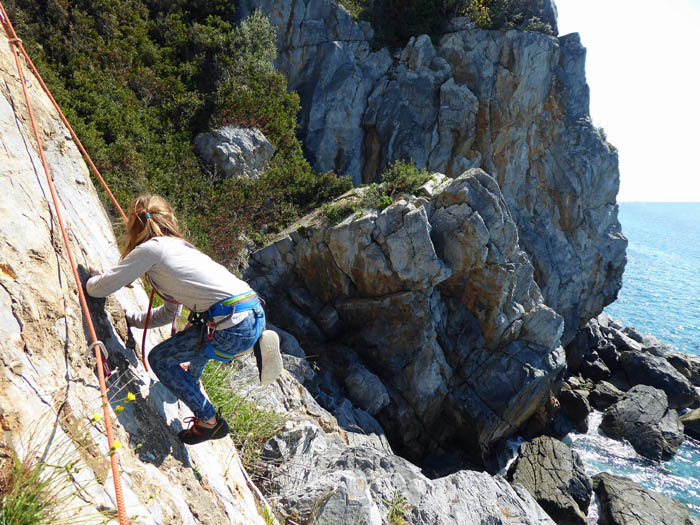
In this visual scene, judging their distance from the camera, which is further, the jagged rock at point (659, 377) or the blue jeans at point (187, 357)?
the jagged rock at point (659, 377)

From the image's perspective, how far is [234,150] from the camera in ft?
52.4

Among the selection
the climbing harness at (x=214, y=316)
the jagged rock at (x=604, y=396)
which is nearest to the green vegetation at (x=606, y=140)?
the jagged rock at (x=604, y=396)

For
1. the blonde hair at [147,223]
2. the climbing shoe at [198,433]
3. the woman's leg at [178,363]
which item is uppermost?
the blonde hair at [147,223]

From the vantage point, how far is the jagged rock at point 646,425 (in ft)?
62.1

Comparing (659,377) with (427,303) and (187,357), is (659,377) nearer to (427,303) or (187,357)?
(427,303)

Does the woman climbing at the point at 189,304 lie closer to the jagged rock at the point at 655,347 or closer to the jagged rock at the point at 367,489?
the jagged rock at the point at 367,489

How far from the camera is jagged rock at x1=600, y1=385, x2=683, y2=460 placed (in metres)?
18.9

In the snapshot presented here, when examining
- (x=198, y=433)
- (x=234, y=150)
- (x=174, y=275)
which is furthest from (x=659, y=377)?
(x=174, y=275)

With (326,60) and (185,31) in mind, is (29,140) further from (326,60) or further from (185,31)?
(326,60)

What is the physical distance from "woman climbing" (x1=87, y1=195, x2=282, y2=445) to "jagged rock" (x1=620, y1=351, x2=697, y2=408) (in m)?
29.0

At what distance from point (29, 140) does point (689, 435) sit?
2948 cm

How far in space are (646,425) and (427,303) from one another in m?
15.2

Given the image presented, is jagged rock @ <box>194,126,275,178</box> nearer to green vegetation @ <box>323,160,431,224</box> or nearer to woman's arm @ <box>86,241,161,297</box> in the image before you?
green vegetation @ <box>323,160,431,224</box>

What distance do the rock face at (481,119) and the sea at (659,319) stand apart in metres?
9.11
